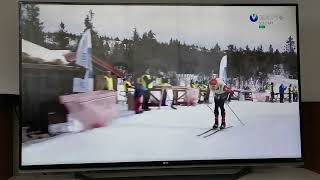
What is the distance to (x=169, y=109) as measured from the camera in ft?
6.01

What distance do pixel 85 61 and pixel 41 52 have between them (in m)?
0.22

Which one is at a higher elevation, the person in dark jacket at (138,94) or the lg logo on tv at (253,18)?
the lg logo on tv at (253,18)

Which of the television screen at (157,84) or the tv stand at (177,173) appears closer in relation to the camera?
the television screen at (157,84)

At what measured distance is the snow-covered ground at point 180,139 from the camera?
5.78 ft

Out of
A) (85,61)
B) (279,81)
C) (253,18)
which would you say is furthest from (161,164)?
(253,18)

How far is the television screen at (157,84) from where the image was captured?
1769 millimetres

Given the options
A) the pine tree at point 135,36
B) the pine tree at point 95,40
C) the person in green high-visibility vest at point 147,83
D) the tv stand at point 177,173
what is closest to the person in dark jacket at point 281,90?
the tv stand at point 177,173

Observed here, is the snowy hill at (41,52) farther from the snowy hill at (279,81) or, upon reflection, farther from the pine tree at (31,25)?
the snowy hill at (279,81)

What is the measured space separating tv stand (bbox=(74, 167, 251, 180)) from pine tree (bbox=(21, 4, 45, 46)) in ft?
2.47

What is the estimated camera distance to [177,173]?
1.90 meters

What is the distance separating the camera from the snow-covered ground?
1.76 metres

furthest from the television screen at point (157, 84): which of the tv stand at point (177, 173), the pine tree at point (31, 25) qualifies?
the tv stand at point (177, 173)

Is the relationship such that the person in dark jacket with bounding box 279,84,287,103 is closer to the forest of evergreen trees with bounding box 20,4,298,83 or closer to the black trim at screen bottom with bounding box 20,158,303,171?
the forest of evergreen trees with bounding box 20,4,298,83

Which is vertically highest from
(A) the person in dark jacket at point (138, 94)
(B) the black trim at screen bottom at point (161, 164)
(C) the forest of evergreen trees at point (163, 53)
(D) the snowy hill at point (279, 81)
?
(C) the forest of evergreen trees at point (163, 53)
